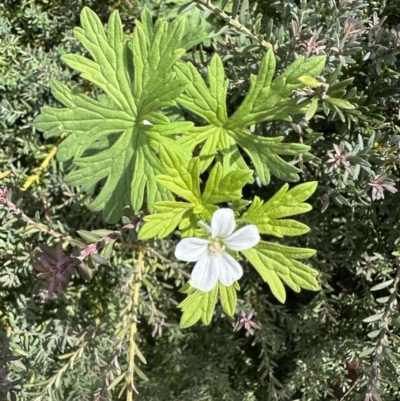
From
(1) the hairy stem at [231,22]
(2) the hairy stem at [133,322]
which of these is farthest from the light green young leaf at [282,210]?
(2) the hairy stem at [133,322]

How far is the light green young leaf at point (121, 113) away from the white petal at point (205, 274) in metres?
0.31

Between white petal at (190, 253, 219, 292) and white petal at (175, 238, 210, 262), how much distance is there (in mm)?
20

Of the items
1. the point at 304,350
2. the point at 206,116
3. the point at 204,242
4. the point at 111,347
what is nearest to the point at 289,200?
the point at 204,242

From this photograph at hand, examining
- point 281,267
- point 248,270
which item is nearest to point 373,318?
point 281,267

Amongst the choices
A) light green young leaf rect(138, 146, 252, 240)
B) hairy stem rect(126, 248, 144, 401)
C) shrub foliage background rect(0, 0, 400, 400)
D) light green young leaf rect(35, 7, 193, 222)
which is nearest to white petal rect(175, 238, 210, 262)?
light green young leaf rect(138, 146, 252, 240)

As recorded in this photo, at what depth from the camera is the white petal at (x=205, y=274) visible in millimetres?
1138

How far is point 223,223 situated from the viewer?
3.66 ft

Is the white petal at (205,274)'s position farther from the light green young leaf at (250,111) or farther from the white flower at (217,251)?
the light green young leaf at (250,111)

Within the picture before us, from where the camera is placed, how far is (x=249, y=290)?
1.98 metres

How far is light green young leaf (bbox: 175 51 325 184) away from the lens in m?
1.34

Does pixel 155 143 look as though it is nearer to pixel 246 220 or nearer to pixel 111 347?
pixel 246 220

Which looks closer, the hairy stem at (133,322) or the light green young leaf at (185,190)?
the light green young leaf at (185,190)

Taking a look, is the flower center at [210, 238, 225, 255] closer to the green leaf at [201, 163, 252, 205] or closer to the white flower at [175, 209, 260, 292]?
the white flower at [175, 209, 260, 292]

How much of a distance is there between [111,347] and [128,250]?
38 centimetres
